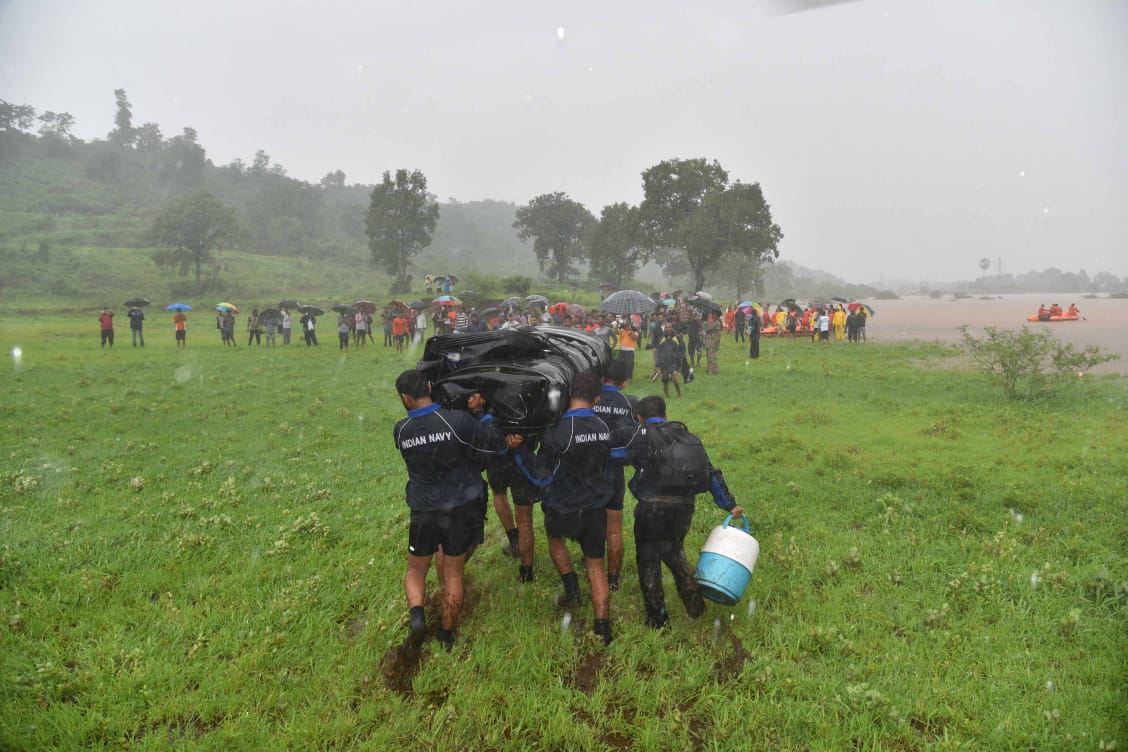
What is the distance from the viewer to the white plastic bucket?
14.1 feet

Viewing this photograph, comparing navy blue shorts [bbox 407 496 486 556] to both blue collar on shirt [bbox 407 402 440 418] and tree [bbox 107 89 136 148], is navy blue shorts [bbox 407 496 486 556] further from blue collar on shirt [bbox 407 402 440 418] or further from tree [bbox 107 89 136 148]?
tree [bbox 107 89 136 148]

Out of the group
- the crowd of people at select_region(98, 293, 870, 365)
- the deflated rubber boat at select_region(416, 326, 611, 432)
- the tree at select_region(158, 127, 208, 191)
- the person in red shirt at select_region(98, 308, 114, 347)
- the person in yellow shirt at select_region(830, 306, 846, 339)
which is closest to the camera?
the deflated rubber boat at select_region(416, 326, 611, 432)

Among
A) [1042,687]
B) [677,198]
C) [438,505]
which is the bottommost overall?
[1042,687]

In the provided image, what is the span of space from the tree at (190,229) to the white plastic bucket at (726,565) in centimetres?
6042

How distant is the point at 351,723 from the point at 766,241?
41555 mm

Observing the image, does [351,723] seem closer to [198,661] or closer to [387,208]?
[198,661]

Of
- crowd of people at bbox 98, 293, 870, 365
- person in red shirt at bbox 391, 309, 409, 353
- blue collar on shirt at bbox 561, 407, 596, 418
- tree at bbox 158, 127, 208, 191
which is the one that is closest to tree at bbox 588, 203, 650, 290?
crowd of people at bbox 98, 293, 870, 365

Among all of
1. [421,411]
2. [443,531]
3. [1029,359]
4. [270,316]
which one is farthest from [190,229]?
[1029,359]

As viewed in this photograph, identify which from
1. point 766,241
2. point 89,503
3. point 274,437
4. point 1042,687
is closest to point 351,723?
point 1042,687

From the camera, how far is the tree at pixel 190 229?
5525 cm

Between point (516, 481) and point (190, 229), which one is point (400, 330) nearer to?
point (516, 481)

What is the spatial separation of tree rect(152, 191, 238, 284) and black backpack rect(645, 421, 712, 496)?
197ft

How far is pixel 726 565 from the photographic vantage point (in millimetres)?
4340

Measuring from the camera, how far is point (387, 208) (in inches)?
2103
